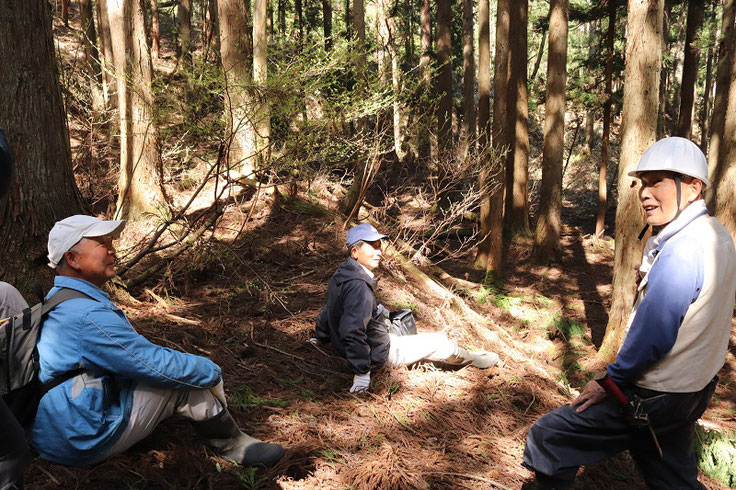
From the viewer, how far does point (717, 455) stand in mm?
4215

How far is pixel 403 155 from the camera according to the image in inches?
945

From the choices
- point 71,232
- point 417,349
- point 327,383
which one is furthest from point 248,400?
point 71,232

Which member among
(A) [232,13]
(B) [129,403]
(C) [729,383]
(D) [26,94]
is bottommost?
(C) [729,383]

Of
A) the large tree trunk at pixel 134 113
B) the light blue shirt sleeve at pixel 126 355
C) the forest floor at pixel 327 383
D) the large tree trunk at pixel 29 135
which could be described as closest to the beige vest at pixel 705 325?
the forest floor at pixel 327 383

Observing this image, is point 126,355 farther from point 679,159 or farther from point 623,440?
point 679,159

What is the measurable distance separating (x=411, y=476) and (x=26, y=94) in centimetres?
489

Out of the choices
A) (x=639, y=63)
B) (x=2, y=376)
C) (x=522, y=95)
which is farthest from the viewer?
(x=522, y=95)

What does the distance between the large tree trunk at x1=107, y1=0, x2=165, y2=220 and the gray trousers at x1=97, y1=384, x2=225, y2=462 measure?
18.7ft

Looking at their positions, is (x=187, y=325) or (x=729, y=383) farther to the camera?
(x=729, y=383)

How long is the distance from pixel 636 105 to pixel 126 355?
21.2 feet

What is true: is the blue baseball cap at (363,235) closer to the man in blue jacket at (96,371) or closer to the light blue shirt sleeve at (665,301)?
the man in blue jacket at (96,371)

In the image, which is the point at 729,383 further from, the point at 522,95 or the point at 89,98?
the point at 89,98

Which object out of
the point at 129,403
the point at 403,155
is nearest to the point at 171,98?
the point at 129,403

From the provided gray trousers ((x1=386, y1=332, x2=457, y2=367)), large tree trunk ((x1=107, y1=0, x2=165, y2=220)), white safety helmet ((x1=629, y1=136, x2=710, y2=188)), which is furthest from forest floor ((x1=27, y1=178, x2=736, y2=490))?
white safety helmet ((x1=629, y1=136, x2=710, y2=188))
